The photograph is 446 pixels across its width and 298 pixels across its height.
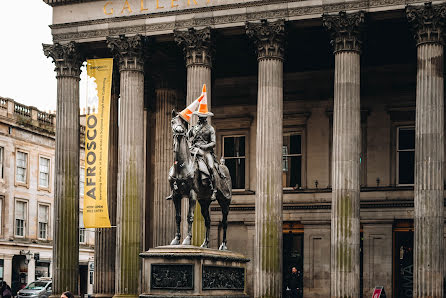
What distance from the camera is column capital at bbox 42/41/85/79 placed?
40.1m

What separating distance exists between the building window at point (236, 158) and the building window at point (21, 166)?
19.6m

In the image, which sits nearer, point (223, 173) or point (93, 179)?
point (223, 173)

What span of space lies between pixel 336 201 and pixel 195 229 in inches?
231

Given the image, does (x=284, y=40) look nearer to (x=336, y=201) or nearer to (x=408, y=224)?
(x=336, y=201)

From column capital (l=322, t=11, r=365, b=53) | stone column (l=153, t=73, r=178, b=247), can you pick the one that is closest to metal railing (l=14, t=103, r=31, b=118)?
stone column (l=153, t=73, r=178, b=247)

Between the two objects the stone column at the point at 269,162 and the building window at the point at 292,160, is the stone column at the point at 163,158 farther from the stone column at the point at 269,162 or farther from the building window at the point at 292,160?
the stone column at the point at 269,162

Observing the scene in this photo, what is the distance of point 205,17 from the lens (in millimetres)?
37844

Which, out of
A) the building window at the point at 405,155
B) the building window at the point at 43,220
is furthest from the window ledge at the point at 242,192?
the building window at the point at 43,220

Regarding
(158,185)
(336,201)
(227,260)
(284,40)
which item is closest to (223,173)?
(227,260)

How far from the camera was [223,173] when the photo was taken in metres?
25.5

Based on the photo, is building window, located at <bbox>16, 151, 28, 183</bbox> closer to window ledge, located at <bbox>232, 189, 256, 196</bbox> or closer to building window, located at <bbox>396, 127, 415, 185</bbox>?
window ledge, located at <bbox>232, 189, 256, 196</bbox>

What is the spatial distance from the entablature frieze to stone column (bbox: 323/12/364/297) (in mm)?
769

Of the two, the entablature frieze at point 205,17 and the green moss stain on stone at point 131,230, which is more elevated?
the entablature frieze at point 205,17

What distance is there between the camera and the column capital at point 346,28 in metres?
35.4
